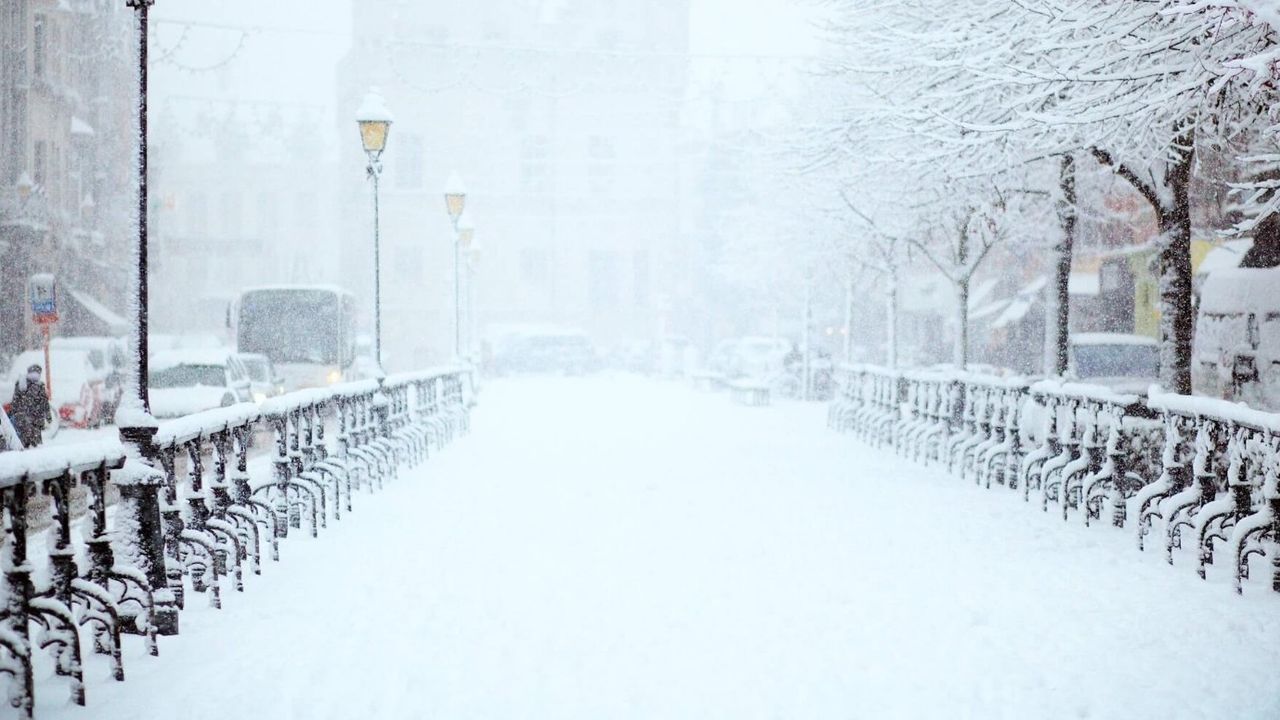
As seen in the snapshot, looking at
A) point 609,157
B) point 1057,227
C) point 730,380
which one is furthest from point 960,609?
point 609,157

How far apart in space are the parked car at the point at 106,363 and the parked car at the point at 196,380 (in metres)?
3.83

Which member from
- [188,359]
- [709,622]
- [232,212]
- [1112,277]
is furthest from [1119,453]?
[232,212]

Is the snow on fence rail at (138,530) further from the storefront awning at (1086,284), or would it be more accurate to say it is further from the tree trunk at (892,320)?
the storefront awning at (1086,284)

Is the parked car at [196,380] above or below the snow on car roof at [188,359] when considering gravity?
below

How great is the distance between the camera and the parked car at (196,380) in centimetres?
2294

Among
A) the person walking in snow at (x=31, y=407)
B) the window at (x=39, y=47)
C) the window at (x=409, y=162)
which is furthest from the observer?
the window at (x=409, y=162)

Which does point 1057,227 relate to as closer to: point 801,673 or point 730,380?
point 801,673

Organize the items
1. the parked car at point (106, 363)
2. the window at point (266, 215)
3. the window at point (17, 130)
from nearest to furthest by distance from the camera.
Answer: the parked car at point (106, 363) < the window at point (17, 130) < the window at point (266, 215)

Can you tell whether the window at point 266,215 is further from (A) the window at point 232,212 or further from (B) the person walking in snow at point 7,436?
(B) the person walking in snow at point 7,436

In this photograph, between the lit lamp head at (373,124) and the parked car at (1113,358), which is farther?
the parked car at (1113,358)

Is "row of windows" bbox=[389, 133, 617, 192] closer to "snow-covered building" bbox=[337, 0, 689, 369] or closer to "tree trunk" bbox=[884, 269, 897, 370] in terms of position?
"snow-covered building" bbox=[337, 0, 689, 369]

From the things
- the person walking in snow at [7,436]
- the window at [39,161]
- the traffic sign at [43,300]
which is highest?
the window at [39,161]

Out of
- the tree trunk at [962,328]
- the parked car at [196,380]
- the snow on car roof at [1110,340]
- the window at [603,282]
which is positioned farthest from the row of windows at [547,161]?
the tree trunk at [962,328]

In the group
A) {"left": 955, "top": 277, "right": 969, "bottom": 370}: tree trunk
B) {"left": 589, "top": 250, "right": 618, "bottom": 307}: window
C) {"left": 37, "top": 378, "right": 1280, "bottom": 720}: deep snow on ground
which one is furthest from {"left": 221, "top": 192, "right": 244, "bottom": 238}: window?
{"left": 37, "top": 378, "right": 1280, "bottom": 720}: deep snow on ground
